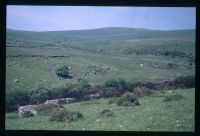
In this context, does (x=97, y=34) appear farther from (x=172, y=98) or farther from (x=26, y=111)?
(x=26, y=111)

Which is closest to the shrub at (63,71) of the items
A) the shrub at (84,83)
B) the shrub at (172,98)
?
the shrub at (84,83)

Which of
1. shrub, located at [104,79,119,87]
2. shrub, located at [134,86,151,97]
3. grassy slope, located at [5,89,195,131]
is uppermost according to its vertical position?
shrub, located at [104,79,119,87]

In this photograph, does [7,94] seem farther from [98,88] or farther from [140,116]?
[140,116]

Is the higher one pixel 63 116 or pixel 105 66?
pixel 105 66

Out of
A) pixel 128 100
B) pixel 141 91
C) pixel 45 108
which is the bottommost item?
pixel 45 108

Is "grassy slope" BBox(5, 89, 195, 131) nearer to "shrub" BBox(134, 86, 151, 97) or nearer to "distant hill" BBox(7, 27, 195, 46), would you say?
"shrub" BBox(134, 86, 151, 97)

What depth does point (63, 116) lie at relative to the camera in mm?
10891

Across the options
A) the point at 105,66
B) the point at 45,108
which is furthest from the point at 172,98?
the point at 45,108

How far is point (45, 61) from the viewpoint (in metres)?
11.1

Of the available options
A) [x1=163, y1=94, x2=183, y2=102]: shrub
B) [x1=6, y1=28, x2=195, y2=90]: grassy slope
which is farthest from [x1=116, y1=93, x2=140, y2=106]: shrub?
[x1=163, y1=94, x2=183, y2=102]: shrub

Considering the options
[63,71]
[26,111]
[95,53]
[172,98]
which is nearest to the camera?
[26,111]

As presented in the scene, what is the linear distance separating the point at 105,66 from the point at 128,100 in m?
1.30

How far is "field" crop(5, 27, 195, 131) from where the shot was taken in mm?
10789
